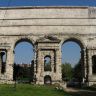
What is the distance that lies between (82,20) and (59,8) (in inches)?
166

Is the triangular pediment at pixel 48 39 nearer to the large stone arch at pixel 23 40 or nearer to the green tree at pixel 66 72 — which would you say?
the large stone arch at pixel 23 40

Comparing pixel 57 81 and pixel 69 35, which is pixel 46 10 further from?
pixel 57 81

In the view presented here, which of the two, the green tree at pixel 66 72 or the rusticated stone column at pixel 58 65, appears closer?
the rusticated stone column at pixel 58 65

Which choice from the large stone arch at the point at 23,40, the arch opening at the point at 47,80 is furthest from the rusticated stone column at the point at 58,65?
the large stone arch at the point at 23,40

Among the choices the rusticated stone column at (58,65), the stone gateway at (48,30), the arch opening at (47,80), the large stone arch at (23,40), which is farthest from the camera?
the large stone arch at (23,40)

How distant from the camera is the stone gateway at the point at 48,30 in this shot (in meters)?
61.9

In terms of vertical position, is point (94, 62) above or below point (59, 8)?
below

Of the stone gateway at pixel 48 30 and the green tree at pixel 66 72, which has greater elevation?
the stone gateway at pixel 48 30

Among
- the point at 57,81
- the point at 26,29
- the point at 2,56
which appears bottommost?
the point at 57,81

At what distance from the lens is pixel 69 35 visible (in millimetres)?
62125

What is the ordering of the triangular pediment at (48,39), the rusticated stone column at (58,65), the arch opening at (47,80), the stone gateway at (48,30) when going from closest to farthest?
the rusticated stone column at (58,65), the arch opening at (47,80), the triangular pediment at (48,39), the stone gateway at (48,30)

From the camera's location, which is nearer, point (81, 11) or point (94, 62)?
point (81, 11)

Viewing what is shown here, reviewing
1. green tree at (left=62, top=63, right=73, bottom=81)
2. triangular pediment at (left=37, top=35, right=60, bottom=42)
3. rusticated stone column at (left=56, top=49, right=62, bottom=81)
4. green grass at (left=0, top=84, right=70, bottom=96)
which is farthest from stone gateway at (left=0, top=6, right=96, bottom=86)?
green tree at (left=62, top=63, right=73, bottom=81)

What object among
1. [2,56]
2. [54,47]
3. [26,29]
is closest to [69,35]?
[54,47]
